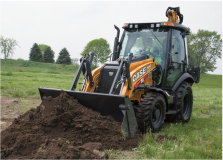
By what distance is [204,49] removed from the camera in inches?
2023

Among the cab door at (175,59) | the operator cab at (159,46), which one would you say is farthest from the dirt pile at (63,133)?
the cab door at (175,59)

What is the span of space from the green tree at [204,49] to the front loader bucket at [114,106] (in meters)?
46.9

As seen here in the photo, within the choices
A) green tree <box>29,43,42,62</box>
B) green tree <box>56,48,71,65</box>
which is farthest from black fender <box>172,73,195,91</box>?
green tree <box>29,43,42,62</box>

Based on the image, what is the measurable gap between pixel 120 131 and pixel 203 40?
5159cm

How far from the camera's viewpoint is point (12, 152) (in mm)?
4023

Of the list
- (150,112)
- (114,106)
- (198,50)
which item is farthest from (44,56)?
(114,106)

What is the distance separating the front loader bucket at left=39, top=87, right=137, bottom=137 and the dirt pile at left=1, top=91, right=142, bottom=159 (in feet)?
0.43

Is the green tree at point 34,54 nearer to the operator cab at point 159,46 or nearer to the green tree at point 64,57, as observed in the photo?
the green tree at point 64,57

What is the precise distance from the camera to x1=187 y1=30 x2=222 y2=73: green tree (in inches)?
1965

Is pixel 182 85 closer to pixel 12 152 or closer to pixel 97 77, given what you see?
pixel 97 77

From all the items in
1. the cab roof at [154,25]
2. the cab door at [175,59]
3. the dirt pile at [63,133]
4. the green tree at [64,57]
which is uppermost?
the green tree at [64,57]

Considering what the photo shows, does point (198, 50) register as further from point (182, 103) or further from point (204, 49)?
point (182, 103)

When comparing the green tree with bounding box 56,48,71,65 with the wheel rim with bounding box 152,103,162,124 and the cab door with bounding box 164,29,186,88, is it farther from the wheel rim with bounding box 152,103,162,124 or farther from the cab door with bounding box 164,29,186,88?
the wheel rim with bounding box 152,103,162,124

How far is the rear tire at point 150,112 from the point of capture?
538cm
